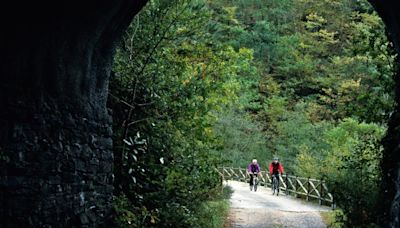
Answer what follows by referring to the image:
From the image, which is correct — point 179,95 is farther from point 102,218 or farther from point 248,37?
point 248,37

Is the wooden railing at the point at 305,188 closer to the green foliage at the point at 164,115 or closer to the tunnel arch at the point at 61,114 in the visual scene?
the green foliage at the point at 164,115

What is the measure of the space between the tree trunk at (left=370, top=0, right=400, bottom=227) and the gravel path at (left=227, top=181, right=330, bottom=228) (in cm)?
403

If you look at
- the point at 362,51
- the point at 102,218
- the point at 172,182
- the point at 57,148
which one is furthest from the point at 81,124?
the point at 362,51

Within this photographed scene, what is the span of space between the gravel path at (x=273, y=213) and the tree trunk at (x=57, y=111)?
4703 mm

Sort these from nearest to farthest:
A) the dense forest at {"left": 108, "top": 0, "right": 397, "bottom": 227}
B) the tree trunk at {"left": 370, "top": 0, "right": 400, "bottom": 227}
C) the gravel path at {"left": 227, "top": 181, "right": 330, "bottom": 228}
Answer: the tree trunk at {"left": 370, "top": 0, "right": 400, "bottom": 227}
the dense forest at {"left": 108, "top": 0, "right": 397, "bottom": 227}
the gravel path at {"left": 227, "top": 181, "right": 330, "bottom": 228}

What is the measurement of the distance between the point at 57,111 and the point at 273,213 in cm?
817

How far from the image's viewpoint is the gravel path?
1230 cm

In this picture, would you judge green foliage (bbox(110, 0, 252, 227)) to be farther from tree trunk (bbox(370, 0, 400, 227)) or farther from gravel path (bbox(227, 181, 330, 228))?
tree trunk (bbox(370, 0, 400, 227))

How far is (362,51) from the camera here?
914 cm

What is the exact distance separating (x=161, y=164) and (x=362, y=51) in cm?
383

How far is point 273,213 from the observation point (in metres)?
13.9

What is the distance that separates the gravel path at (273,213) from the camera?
484 inches

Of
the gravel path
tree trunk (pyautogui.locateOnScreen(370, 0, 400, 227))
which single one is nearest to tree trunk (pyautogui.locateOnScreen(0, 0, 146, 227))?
tree trunk (pyautogui.locateOnScreen(370, 0, 400, 227))

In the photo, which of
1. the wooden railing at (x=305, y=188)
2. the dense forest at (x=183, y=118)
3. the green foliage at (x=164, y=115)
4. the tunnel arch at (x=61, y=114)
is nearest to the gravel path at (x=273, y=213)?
the wooden railing at (x=305, y=188)
